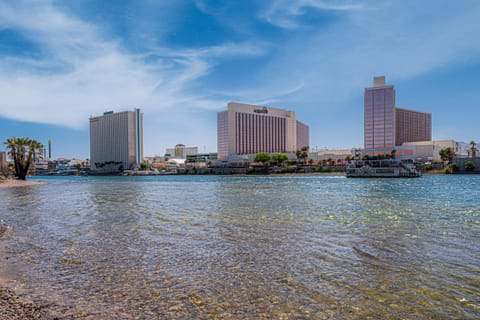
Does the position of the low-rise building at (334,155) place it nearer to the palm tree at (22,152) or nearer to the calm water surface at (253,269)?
the palm tree at (22,152)

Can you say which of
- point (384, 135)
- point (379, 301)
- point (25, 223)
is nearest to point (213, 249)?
point (379, 301)

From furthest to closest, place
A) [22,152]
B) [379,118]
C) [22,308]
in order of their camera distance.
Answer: [379,118] < [22,152] < [22,308]

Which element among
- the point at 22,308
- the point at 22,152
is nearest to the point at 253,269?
the point at 22,308

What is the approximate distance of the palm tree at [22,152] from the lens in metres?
72.9

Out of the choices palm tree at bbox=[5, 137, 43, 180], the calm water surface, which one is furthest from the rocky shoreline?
palm tree at bbox=[5, 137, 43, 180]

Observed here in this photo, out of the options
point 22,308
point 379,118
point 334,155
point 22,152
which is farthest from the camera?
point 334,155

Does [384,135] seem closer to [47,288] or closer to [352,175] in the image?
[352,175]

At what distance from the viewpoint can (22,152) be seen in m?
75.2

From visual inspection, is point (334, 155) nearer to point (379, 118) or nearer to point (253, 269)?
point (379, 118)

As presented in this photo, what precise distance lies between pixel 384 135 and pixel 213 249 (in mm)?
181266

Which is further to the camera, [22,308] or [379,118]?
[379,118]

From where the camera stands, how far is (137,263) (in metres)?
10.2

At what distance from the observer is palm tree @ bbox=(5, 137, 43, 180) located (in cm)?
7294

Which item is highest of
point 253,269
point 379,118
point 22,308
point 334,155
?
point 379,118
